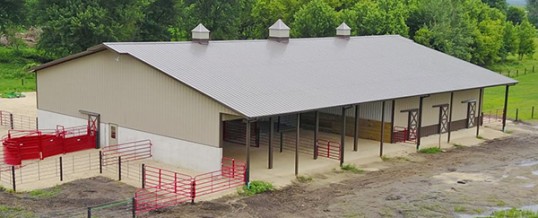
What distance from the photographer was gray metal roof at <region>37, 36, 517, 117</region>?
93.4ft

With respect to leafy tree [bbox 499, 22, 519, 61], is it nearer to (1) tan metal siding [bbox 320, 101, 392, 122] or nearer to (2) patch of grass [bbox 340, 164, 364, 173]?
(1) tan metal siding [bbox 320, 101, 392, 122]

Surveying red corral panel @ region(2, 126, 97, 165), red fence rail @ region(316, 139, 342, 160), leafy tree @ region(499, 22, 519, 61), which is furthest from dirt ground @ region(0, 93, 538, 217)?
leafy tree @ region(499, 22, 519, 61)

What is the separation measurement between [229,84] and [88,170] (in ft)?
22.8

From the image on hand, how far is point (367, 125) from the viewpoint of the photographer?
36812 mm

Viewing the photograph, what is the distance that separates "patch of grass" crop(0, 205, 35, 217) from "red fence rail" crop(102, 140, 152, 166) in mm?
6988

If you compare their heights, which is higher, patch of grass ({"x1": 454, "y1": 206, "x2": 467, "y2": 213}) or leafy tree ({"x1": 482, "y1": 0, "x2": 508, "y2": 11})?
leafy tree ({"x1": 482, "y1": 0, "x2": 508, "y2": 11})

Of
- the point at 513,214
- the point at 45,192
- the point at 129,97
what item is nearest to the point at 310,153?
the point at 129,97

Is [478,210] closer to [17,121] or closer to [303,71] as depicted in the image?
[303,71]

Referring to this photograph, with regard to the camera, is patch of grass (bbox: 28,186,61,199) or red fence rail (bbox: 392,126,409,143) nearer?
patch of grass (bbox: 28,186,61,199)

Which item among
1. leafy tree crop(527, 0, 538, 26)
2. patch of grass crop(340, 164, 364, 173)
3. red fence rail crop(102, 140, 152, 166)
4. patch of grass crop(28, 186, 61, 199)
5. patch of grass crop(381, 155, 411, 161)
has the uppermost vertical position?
leafy tree crop(527, 0, 538, 26)

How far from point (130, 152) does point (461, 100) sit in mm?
20738

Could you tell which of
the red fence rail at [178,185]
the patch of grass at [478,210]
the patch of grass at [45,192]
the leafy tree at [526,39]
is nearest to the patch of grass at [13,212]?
the patch of grass at [45,192]

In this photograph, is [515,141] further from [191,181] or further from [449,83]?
[191,181]

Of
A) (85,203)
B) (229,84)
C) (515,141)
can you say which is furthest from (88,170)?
(515,141)
